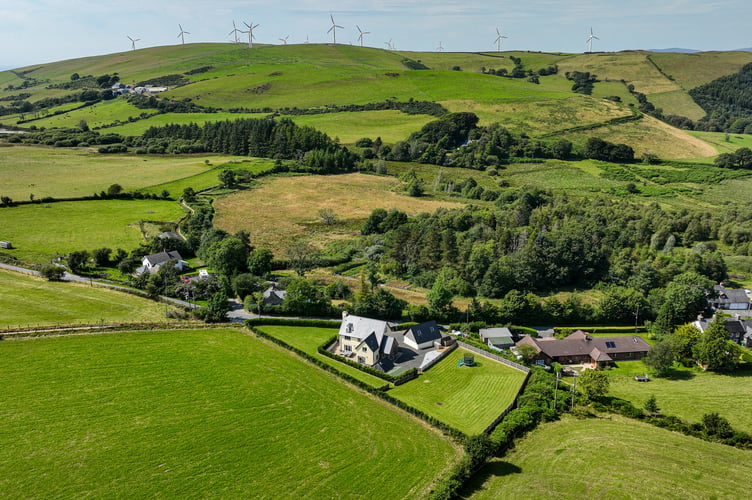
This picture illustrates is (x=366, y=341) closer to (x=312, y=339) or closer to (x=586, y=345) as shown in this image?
(x=312, y=339)

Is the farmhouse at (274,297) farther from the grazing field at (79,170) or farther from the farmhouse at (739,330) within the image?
the grazing field at (79,170)

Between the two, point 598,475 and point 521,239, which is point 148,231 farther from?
point 598,475

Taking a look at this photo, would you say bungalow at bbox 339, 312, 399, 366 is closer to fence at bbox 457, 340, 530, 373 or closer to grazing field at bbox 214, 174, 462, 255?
fence at bbox 457, 340, 530, 373

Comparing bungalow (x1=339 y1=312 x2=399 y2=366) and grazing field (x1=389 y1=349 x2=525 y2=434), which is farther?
bungalow (x1=339 y1=312 x2=399 y2=366)

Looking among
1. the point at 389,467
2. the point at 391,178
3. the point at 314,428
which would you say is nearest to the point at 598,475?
the point at 389,467

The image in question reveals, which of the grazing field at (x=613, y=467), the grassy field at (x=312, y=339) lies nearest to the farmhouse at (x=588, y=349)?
the grazing field at (x=613, y=467)

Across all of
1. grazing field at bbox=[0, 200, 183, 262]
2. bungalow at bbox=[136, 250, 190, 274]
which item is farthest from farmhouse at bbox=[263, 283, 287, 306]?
grazing field at bbox=[0, 200, 183, 262]

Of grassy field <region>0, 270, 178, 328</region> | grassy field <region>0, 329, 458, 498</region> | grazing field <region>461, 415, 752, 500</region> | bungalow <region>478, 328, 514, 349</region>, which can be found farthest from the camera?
bungalow <region>478, 328, 514, 349</region>
